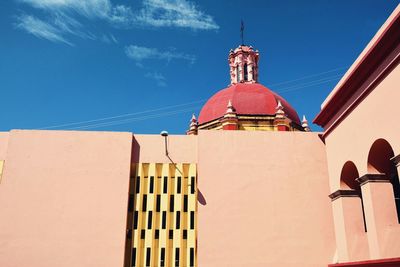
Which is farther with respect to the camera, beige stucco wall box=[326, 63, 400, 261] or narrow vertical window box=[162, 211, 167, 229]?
narrow vertical window box=[162, 211, 167, 229]

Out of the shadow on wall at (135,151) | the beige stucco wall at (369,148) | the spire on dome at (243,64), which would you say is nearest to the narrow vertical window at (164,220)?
the shadow on wall at (135,151)

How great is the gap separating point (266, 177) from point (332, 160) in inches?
83.5

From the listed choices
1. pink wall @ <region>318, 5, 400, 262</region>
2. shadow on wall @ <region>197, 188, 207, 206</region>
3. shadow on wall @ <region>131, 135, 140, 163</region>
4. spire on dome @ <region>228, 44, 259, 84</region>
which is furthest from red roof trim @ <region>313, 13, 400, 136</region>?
spire on dome @ <region>228, 44, 259, 84</region>

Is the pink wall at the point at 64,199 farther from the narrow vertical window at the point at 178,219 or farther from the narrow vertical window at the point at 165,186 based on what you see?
the narrow vertical window at the point at 178,219

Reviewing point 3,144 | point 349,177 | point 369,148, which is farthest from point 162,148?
point 369,148

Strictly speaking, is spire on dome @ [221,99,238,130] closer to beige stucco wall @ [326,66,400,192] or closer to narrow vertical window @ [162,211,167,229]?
beige stucco wall @ [326,66,400,192]

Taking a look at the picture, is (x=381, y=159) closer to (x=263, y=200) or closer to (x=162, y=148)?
(x=263, y=200)

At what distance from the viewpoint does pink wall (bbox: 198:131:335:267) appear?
13.0 m

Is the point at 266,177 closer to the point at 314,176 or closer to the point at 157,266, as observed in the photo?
the point at 314,176

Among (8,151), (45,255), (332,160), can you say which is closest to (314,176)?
(332,160)

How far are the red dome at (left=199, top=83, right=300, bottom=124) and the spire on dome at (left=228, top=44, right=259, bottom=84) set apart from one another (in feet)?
6.94

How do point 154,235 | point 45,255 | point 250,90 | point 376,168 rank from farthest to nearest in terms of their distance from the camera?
point 250,90
point 154,235
point 45,255
point 376,168

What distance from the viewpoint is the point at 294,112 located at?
23.4m

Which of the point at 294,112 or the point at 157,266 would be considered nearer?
the point at 157,266
